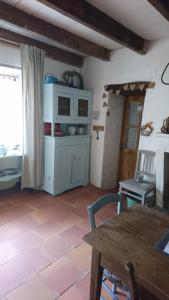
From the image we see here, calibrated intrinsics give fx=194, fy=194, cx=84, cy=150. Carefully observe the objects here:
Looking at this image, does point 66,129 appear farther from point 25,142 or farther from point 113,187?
point 113,187

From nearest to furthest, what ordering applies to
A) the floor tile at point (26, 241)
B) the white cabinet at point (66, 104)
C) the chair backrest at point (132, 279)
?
the chair backrest at point (132, 279) < the floor tile at point (26, 241) < the white cabinet at point (66, 104)

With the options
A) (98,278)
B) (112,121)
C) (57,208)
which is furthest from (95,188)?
(98,278)

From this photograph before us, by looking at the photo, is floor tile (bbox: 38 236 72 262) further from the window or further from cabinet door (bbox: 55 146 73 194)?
the window

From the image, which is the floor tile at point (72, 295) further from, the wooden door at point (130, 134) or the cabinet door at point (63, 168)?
the wooden door at point (130, 134)

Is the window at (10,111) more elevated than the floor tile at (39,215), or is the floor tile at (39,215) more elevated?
the window at (10,111)

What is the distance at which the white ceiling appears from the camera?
1988 mm

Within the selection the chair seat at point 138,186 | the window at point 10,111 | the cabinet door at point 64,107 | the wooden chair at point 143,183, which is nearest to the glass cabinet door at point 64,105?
the cabinet door at point 64,107

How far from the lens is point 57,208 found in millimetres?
2994

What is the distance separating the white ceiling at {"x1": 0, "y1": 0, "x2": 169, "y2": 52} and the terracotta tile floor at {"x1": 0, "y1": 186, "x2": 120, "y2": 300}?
2.57m

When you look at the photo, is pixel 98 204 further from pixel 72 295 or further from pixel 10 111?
pixel 10 111

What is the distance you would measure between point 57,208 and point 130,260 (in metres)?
2.06

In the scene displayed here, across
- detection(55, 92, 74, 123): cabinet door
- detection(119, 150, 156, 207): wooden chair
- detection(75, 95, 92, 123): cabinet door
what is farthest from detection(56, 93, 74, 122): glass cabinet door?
detection(119, 150, 156, 207): wooden chair

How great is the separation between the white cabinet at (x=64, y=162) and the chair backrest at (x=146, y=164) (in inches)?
44.8

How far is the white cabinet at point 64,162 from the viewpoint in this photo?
10.8ft
